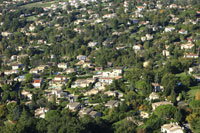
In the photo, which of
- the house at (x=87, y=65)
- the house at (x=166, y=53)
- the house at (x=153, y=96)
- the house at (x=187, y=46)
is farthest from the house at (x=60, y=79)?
the house at (x=187, y=46)

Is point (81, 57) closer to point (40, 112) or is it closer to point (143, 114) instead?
point (40, 112)

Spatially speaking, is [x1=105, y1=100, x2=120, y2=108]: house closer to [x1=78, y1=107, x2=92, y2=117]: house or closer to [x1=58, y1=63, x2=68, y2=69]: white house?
[x1=78, y1=107, x2=92, y2=117]: house

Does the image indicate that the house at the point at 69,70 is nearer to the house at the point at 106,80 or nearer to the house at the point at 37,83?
the house at the point at 37,83

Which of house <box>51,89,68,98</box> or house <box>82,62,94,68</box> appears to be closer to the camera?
house <box>51,89,68,98</box>

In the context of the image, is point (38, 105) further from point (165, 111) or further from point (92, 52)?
point (92, 52)

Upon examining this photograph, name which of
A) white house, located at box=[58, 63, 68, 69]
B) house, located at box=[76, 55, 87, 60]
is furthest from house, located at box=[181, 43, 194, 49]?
white house, located at box=[58, 63, 68, 69]

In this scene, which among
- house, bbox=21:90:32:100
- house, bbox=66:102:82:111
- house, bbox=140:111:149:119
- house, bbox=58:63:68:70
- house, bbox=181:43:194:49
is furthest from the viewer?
house, bbox=181:43:194:49

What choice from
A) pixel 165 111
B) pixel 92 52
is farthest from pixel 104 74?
pixel 165 111

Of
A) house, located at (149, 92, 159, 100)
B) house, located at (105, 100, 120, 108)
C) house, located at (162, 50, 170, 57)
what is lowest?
house, located at (162, 50, 170, 57)

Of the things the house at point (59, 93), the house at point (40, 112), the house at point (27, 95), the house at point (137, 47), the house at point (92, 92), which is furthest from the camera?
the house at point (137, 47)
